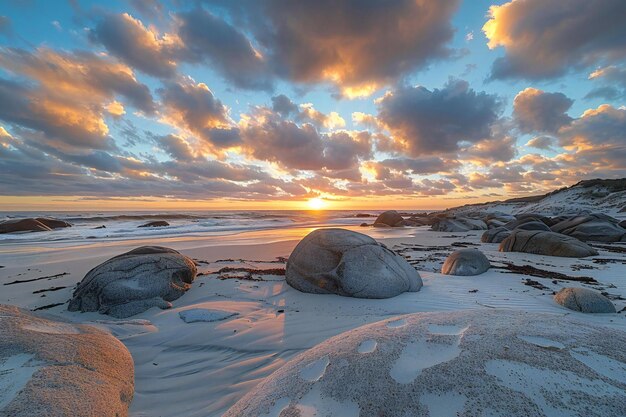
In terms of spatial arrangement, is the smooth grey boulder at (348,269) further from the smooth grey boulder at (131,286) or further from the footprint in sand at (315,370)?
the footprint in sand at (315,370)

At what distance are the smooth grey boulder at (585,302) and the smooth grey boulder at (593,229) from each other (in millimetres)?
10678

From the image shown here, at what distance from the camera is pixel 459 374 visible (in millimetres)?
1692

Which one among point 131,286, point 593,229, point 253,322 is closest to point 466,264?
point 253,322

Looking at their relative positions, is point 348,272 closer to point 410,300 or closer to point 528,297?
point 410,300

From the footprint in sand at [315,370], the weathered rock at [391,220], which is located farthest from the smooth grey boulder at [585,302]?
the weathered rock at [391,220]

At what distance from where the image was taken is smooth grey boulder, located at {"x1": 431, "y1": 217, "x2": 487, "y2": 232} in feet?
61.5

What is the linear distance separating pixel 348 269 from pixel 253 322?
1879 millimetres

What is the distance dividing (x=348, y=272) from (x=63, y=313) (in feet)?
15.4

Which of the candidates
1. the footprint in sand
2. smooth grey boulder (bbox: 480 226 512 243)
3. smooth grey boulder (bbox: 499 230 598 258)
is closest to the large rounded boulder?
the footprint in sand

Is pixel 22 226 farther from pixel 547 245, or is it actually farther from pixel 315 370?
pixel 547 245

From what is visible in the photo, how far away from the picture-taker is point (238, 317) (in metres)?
4.28

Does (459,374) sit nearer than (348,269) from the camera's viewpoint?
Yes

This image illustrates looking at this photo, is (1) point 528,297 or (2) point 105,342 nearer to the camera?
(2) point 105,342

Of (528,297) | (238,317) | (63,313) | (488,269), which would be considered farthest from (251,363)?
(488,269)
